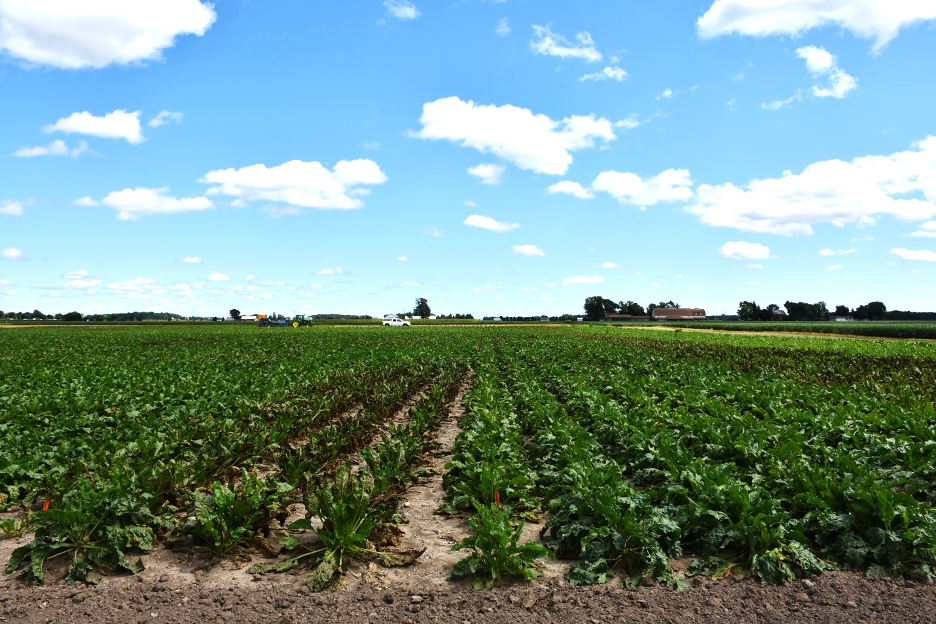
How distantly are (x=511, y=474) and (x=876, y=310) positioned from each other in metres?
165

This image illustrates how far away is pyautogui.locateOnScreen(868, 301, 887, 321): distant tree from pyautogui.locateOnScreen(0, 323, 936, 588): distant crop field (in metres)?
150

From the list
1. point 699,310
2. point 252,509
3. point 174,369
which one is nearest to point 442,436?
point 252,509

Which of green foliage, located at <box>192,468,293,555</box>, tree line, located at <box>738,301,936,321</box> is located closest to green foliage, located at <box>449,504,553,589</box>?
green foliage, located at <box>192,468,293,555</box>

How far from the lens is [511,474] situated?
24.5ft

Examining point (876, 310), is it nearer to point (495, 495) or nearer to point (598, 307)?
point (598, 307)

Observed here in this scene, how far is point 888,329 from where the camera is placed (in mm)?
66875

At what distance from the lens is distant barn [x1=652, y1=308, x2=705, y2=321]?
515 ft

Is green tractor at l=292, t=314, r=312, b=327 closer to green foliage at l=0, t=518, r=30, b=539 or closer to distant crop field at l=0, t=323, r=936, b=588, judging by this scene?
distant crop field at l=0, t=323, r=936, b=588

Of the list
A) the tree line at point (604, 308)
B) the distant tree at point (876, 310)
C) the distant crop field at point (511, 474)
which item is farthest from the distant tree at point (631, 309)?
the distant crop field at point (511, 474)

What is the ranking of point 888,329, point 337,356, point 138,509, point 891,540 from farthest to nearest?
point 888,329 < point 337,356 < point 138,509 < point 891,540

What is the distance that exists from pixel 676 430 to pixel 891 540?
426cm

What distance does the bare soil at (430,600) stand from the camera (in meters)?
4.59

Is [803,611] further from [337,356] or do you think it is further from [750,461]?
[337,356]

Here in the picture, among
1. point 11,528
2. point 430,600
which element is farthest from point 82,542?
point 430,600
